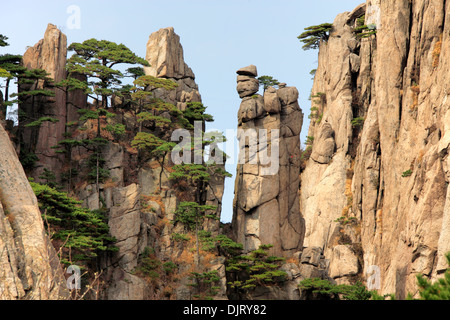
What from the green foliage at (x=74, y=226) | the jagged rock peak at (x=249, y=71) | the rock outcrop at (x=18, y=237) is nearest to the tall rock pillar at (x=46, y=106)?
the green foliage at (x=74, y=226)

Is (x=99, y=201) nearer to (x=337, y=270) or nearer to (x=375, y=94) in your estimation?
(x=337, y=270)

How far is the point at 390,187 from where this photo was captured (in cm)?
3378

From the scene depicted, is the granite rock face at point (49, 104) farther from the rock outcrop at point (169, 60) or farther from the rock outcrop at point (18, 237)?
the rock outcrop at point (18, 237)

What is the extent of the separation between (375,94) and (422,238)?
12.4m

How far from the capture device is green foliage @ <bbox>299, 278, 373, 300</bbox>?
104 ft

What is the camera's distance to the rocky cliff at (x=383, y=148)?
27.6 metres

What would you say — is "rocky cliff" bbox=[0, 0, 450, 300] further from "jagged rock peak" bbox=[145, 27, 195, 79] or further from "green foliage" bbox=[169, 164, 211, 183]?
"green foliage" bbox=[169, 164, 211, 183]

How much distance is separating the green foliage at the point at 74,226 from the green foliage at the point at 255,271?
7.14 metres

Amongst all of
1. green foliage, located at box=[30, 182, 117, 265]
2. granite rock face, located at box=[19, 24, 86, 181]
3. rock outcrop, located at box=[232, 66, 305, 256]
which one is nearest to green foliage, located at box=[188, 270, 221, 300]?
green foliage, located at box=[30, 182, 117, 265]

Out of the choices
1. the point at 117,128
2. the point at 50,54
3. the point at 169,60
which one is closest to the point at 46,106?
the point at 50,54

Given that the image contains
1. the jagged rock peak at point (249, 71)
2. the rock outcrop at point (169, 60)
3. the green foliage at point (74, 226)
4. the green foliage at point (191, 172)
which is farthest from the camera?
the rock outcrop at point (169, 60)

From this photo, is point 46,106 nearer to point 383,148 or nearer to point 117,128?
point 117,128

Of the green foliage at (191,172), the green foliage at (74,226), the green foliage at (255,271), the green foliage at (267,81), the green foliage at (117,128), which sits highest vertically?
the green foliage at (267,81)
